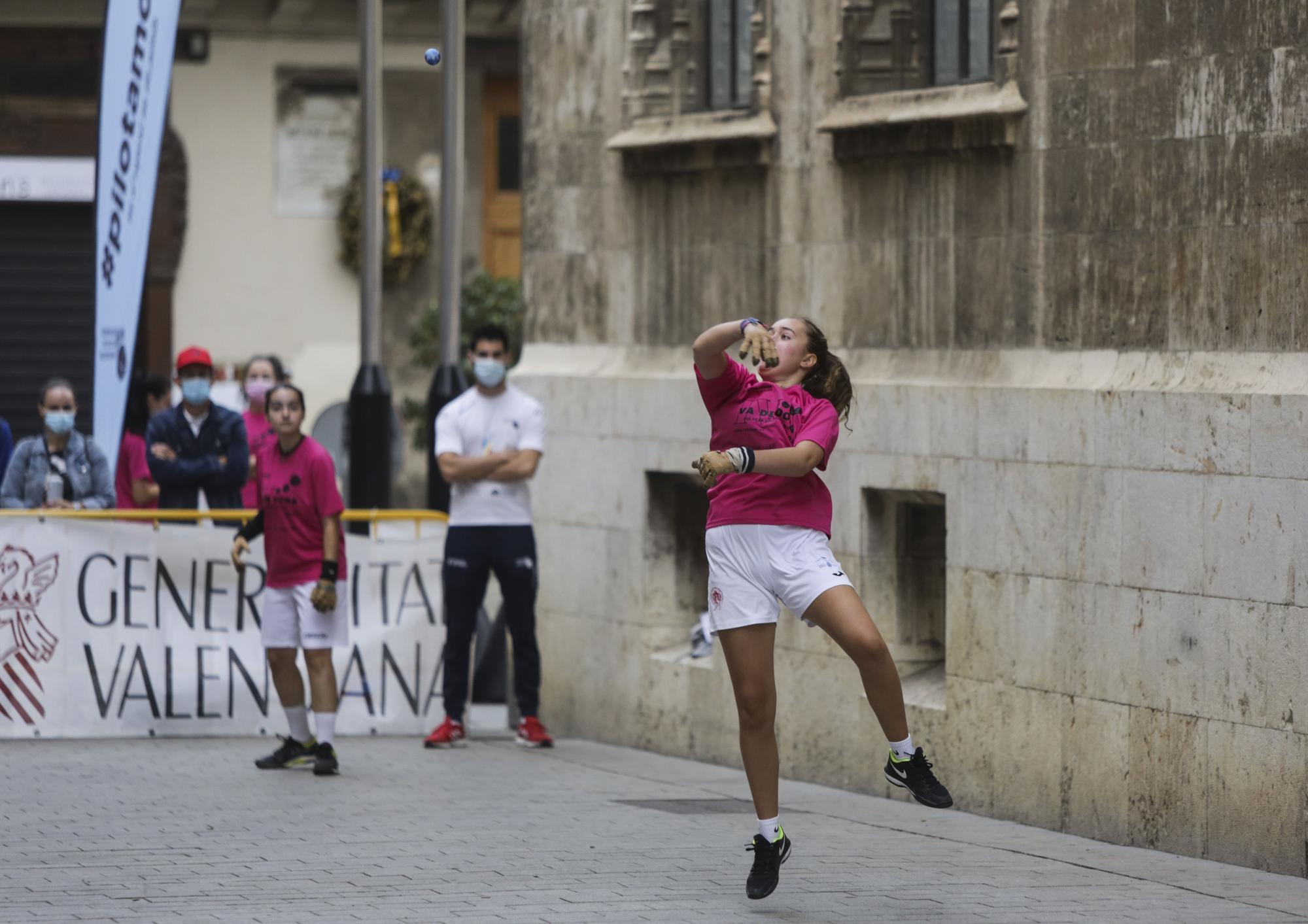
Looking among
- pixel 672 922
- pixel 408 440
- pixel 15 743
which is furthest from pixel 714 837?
pixel 408 440

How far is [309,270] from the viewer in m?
25.9

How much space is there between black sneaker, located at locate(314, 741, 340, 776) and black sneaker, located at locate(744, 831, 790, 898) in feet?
11.9

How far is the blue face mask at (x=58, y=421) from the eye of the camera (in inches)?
488

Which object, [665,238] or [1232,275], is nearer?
[1232,275]

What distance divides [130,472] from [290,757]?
3270mm

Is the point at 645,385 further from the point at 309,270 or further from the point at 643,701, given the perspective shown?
the point at 309,270

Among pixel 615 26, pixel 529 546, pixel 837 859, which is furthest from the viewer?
pixel 615 26

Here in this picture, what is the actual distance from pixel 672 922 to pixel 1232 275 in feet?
11.4

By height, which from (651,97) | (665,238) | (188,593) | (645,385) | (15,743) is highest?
(651,97)

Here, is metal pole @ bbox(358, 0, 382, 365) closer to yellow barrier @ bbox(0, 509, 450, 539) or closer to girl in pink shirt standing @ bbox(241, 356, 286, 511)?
girl in pink shirt standing @ bbox(241, 356, 286, 511)

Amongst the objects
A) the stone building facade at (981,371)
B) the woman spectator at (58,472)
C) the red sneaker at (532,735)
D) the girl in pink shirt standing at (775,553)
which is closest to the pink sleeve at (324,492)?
the red sneaker at (532,735)

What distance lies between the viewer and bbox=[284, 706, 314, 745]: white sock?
423 inches

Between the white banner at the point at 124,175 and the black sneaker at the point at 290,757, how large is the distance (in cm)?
270

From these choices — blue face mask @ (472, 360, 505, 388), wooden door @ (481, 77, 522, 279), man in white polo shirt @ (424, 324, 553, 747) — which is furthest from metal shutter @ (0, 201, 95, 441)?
blue face mask @ (472, 360, 505, 388)
